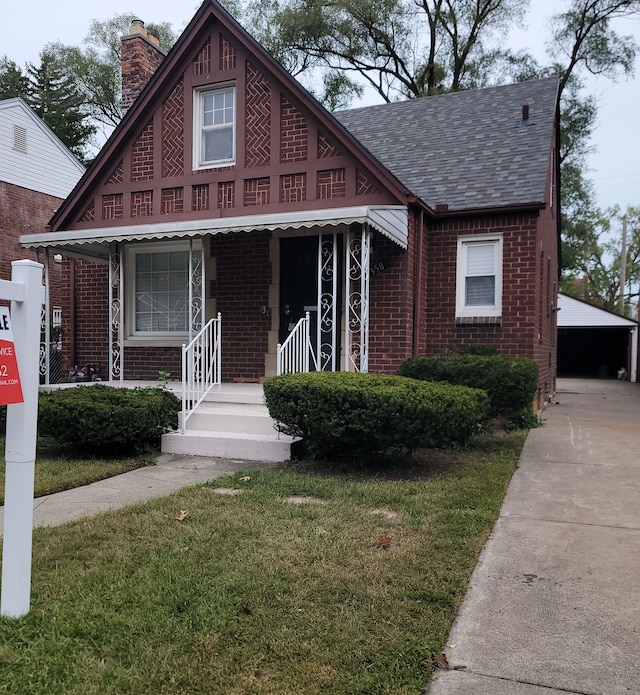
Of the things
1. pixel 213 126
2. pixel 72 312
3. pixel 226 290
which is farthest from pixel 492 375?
pixel 72 312

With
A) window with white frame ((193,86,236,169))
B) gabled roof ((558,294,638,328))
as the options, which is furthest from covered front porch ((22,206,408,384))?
gabled roof ((558,294,638,328))

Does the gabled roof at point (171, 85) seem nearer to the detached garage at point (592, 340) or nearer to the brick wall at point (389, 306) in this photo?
the brick wall at point (389, 306)

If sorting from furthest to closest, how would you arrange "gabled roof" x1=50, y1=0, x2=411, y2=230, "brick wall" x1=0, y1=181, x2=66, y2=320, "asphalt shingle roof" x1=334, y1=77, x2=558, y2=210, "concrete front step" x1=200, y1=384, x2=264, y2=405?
"brick wall" x1=0, y1=181, x2=66, y2=320, "asphalt shingle roof" x1=334, y1=77, x2=558, y2=210, "gabled roof" x1=50, y1=0, x2=411, y2=230, "concrete front step" x1=200, y1=384, x2=264, y2=405

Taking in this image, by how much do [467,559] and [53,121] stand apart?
32.5 metres

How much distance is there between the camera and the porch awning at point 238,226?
740 cm

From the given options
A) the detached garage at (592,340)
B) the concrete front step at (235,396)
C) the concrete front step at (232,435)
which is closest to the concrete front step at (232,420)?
the concrete front step at (232,435)

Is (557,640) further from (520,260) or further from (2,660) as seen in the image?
(520,260)

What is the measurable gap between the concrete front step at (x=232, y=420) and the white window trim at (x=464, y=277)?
13.3 feet

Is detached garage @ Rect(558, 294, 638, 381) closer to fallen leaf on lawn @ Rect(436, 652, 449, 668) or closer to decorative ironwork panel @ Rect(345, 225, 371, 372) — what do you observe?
decorative ironwork panel @ Rect(345, 225, 371, 372)

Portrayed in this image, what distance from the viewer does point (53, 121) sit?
2989cm

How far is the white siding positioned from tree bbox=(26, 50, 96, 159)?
1148 centimetres

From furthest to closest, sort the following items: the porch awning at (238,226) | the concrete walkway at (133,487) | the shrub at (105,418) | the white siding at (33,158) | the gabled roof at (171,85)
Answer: the white siding at (33,158), the gabled roof at (171,85), the porch awning at (238,226), the shrub at (105,418), the concrete walkway at (133,487)

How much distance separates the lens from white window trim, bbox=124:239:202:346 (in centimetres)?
1036

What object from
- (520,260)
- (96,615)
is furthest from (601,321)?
(96,615)
